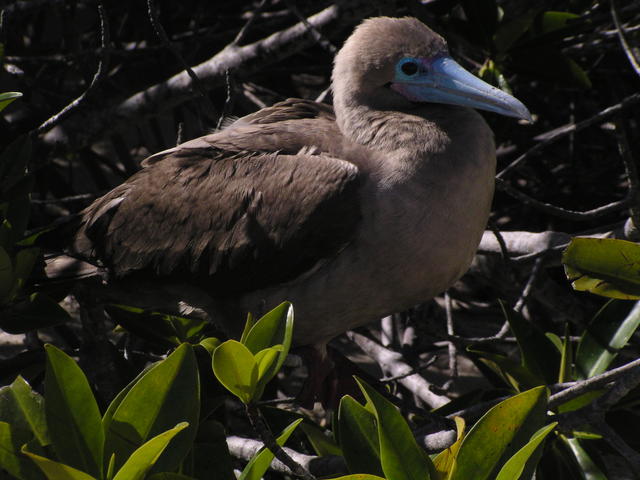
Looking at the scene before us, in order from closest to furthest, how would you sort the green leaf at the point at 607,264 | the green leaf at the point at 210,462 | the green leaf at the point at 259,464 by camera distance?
the green leaf at the point at 259,464 < the green leaf at the point at 210,462 < the green leaf at the point at 607,264

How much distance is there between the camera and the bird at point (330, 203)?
9.75ft

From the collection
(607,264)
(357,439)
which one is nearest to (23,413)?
(357,439)

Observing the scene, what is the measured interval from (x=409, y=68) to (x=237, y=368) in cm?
159

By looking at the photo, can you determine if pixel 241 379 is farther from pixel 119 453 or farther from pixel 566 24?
pixel 566 24

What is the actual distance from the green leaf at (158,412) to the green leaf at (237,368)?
69 mm

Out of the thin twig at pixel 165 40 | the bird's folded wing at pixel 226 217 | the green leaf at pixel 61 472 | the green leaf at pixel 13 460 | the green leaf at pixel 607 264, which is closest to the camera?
the green leaf at pixel 61 472

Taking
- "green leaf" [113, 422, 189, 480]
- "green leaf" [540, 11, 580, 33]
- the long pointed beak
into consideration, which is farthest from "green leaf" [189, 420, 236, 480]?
"green leaf" [540, 11, 580, 33]

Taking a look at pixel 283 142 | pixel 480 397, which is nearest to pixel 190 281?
pixel 283 142

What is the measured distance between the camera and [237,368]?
79.3 inches

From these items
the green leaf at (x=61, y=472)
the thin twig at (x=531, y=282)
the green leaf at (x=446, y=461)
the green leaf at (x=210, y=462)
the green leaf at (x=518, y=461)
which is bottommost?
the thin twig at (x=531, y=282)

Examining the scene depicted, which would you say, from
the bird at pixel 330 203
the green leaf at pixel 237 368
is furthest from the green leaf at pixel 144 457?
the bird at pixel 330 203

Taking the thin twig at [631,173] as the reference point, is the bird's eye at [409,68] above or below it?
above

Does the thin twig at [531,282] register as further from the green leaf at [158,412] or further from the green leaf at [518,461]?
the green leaf at [158,412]

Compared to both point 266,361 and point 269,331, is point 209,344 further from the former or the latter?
point 266,361
